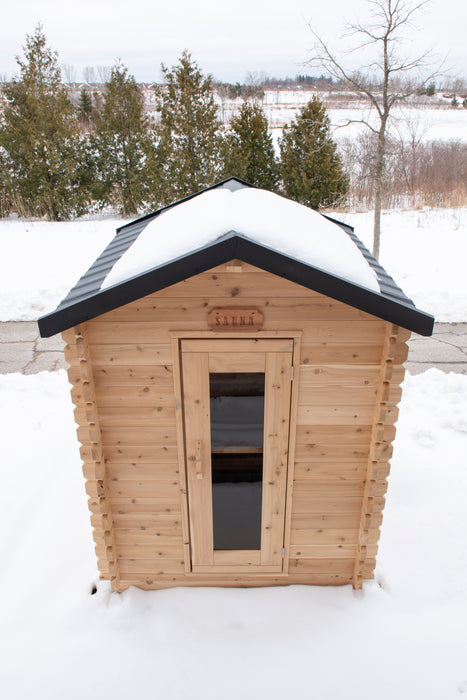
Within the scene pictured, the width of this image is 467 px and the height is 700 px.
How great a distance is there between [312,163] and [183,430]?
12494 millimetres

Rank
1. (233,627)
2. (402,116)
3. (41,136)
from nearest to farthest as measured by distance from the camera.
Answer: (233,627)
(41,136)
(402,116)

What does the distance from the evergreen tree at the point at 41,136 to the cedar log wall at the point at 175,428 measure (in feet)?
46.0

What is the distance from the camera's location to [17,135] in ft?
49.5

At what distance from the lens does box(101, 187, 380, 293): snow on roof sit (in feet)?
9.44

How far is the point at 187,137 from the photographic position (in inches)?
544

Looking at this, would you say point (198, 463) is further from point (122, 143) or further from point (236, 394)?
point (122, 143)

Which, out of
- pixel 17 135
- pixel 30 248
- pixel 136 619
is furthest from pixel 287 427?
pixel 17 135

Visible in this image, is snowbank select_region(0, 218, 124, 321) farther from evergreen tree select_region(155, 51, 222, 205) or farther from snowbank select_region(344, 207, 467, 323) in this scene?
snowbank select_region(344, 207, 467, 323)

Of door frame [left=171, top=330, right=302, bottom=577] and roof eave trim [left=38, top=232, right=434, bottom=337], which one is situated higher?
roof eave trim [left=38, top=232, right=434, bottom=337]

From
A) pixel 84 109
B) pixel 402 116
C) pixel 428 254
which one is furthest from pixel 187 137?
pixel 402 116

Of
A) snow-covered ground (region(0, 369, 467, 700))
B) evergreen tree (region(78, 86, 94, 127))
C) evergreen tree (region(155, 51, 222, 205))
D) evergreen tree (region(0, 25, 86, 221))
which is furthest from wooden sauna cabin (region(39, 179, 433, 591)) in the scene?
evergreen tree (region(78, 86, 94, 127))

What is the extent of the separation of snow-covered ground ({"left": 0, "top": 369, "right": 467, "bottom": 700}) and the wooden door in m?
0.44

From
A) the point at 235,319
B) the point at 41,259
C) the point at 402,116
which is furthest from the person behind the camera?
the point at 402,116

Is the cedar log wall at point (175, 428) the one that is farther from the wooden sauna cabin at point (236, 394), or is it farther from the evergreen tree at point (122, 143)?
the evergreen tree at point (122, 143)
